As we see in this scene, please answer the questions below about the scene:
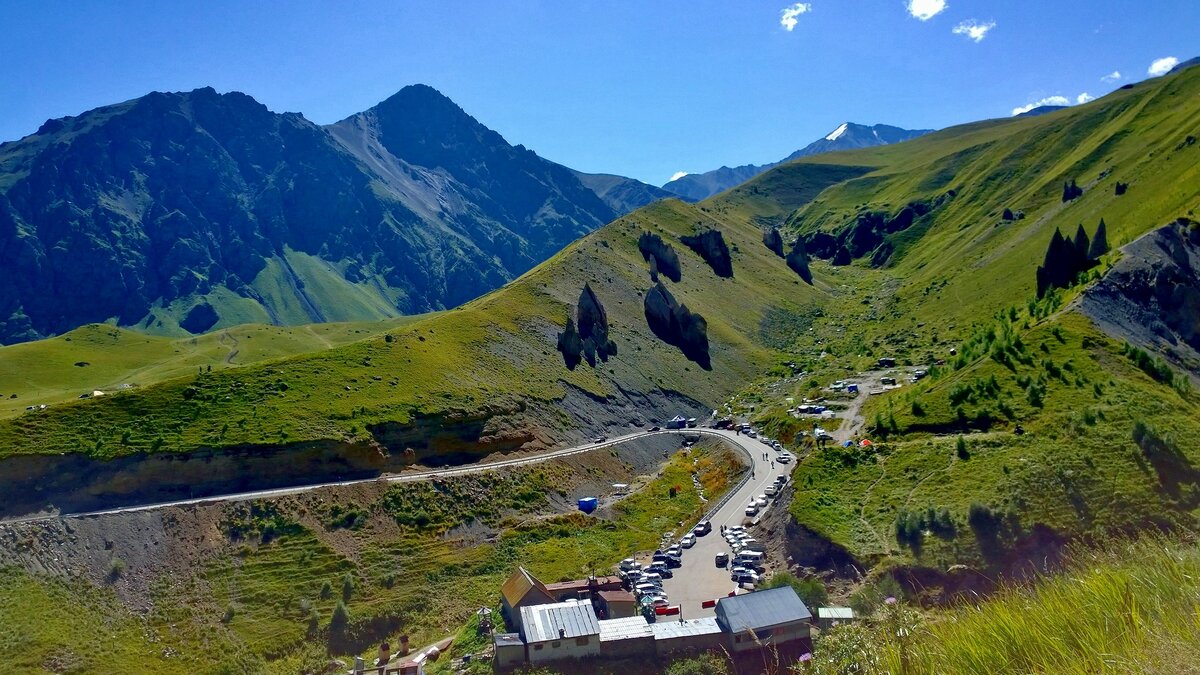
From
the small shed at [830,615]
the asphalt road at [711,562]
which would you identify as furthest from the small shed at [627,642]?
the small shed at [830,615]

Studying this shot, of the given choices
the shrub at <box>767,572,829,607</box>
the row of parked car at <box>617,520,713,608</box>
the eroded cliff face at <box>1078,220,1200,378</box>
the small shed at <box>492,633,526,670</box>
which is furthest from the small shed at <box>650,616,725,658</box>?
the eroded cliff face at <box>1078,220,1200,378</box>

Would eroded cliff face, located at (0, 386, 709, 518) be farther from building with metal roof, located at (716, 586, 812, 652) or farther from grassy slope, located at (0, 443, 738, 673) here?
building with metal roof, located at (716, 586, 812, 652)

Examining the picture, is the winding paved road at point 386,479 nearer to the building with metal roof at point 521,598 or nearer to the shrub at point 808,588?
the building with metal roof at point 521,598

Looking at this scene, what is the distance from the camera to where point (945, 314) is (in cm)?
12519

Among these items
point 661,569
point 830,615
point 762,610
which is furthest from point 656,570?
point 830,615

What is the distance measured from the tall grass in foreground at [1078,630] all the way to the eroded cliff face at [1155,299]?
71.5 metres

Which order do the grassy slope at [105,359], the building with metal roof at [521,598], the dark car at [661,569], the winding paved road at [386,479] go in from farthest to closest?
the grassy slope at [105,359], the winding paved road at [386,479], the dark car at [661,569], the building with metal roof at [521,598]

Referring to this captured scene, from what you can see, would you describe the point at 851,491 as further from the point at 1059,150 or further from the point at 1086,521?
the point at 1059,150

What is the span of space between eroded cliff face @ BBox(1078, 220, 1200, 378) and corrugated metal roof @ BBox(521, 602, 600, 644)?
5772cm

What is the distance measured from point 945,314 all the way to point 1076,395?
7689 centimetres

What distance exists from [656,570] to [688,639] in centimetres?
1482

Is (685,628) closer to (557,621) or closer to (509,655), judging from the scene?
(557,621)

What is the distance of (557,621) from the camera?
36875 millimetres

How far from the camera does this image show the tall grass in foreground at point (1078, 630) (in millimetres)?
6605
